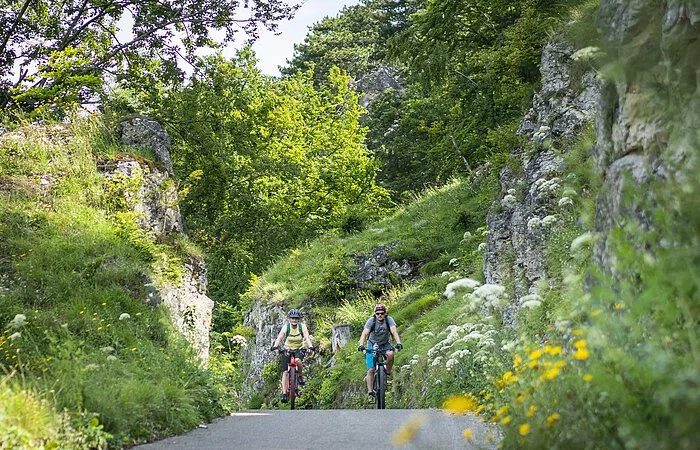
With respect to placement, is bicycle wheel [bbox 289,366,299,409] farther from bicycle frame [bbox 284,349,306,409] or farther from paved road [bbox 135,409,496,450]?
paved road [bbox 135,409,496,450]

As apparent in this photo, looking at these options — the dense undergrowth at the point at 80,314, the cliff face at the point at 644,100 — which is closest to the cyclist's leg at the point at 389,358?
the dense undergrowth at the point at 80,314

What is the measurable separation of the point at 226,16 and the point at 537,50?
8.60 metres

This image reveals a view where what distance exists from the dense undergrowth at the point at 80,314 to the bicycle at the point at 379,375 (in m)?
4.04

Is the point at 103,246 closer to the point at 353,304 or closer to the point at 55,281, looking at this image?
the point at 55,281

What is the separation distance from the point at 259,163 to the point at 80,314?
1657 centimetres

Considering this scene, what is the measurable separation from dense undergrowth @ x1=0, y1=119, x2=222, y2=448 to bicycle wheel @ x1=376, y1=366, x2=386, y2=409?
13.4 feet

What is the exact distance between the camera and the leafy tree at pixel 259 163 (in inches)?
883

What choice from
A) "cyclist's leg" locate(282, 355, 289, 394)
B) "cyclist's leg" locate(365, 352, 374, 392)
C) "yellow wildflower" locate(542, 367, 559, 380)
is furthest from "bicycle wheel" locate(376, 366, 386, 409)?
"yellow wildflower" locate(542, 367, 559, 380)

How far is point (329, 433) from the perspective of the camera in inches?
341

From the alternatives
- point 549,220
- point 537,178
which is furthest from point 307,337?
point 549,220

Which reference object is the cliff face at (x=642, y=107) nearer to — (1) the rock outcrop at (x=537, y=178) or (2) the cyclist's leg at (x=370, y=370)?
(1) the rock outcrop at (x=537, y=178)

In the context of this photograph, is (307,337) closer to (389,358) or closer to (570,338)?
(389,358)

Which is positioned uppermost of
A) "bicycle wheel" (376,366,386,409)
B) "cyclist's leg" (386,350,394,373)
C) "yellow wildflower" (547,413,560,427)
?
"yellow wildflower" (547,413,560,427)

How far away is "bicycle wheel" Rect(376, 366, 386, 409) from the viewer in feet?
48.4
